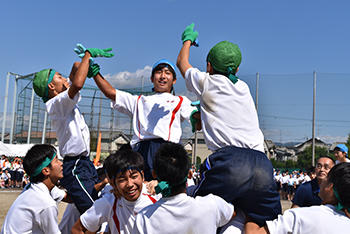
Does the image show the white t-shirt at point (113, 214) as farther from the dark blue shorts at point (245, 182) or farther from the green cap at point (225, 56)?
the green cap at point (225, 56)

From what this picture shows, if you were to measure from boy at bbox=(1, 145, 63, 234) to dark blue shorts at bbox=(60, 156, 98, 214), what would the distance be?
41cm

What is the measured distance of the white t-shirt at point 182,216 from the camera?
2723 millimetres

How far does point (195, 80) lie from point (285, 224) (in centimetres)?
132

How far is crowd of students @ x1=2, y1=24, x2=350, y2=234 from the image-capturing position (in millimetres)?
2762

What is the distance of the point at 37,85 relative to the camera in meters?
4.41

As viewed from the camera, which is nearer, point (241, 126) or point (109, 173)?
point (241, 126)

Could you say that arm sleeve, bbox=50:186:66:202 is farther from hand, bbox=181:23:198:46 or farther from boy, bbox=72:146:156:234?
hand, bbox=181:23:198:46

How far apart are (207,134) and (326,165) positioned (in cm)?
336

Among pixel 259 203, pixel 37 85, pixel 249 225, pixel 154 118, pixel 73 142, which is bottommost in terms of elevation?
pixel 249 225

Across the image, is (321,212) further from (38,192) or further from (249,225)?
(38,192)

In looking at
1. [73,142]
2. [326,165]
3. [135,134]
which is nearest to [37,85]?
[73,142]

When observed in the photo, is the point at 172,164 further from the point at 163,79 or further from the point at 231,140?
the point at 163,79

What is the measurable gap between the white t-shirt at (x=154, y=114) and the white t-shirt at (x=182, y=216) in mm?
1390

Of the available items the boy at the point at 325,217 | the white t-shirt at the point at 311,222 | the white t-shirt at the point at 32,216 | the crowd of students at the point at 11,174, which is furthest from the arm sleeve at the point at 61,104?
the crowd of students at the point at 11,174
